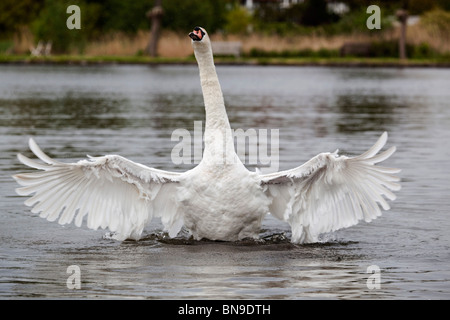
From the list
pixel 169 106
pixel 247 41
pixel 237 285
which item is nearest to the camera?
pixel 237 285

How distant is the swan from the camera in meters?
9.78

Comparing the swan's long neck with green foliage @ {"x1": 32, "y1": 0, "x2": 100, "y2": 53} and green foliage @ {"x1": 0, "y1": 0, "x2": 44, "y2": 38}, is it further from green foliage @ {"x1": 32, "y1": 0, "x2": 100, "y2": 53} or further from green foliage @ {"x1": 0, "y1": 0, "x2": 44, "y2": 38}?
green foliage @ {"x1": 0, "y1": 0, "x2": 44, "y2": 38}

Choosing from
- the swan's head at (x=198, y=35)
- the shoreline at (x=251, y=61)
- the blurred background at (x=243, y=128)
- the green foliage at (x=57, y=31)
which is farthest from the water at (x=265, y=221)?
the green foliage at (x=57, y=31)

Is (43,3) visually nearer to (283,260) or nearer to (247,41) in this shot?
(247,41)

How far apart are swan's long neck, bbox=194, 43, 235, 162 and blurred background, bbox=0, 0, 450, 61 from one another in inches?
1733

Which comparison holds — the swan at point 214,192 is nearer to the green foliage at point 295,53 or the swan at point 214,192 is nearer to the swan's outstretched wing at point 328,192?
the swan's outstretched wing at point 328,192

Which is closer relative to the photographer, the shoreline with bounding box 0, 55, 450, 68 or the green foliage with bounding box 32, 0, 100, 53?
the shoreline with bounding box 0, 55, 450, 68

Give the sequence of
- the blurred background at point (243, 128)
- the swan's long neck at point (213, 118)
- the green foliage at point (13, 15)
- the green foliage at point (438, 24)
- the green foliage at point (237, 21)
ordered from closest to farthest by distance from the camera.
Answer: the blurred background at point (243, 128), the swan's long neck at point (213, 118), the green foliage at point (438, 24), the green foliage at point (13, 15), the green foliage at point (237, 21)

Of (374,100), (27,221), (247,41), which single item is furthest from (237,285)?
(247,41)

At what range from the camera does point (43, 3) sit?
243 ft

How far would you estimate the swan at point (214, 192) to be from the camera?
9781mm

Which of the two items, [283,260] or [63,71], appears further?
[63,71]

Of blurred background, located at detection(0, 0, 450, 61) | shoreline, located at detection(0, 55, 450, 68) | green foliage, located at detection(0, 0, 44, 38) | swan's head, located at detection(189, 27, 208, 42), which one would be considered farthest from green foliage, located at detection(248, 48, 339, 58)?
swan's head, located at detection(189, 27, 208, 42)

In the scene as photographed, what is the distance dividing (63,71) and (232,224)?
133 ft
